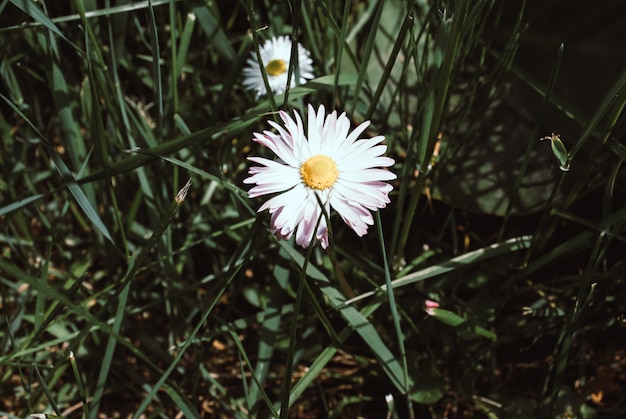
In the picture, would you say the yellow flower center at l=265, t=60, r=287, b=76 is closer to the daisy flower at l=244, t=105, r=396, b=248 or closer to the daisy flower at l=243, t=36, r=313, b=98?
the daisy flower at l=243, t=36, r=313, b=98

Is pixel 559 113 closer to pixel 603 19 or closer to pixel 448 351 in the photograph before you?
pixel 603 19

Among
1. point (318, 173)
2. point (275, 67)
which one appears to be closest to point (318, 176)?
point (318, 173)

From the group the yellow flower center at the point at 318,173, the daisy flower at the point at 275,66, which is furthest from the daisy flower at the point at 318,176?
the daisy flower at the point at 275,66

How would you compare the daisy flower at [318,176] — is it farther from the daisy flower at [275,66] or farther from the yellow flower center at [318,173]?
the daisy flower at [275,66]

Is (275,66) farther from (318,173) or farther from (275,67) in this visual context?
(318,173)

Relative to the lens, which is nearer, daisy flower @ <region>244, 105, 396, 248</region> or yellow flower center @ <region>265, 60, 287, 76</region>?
daisy flower @ <region>244, 105, 396, 248</region>

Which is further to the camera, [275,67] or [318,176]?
[275,67]

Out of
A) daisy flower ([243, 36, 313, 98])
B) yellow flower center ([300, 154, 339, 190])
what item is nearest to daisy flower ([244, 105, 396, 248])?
yellow flower center ([300, 154, 339, 190])
